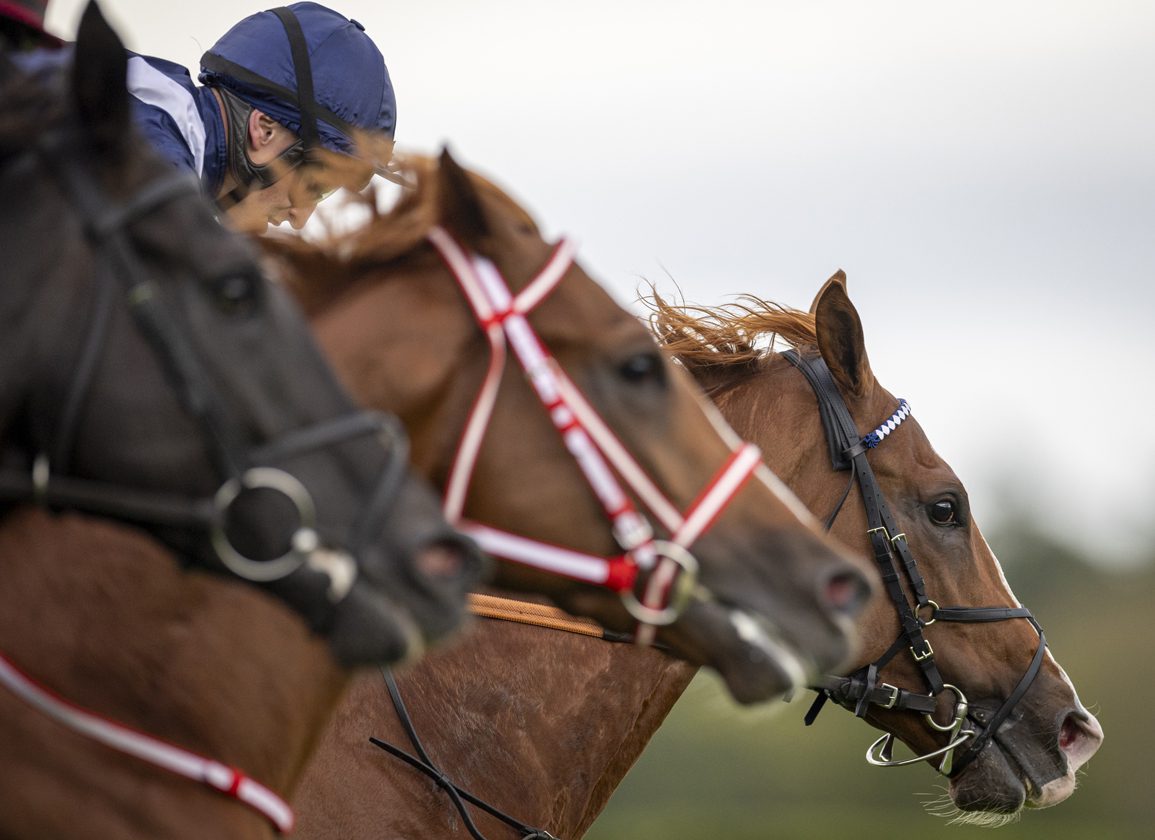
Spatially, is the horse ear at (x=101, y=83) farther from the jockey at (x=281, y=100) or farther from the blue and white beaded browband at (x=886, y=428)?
the blue and white beaded browband at (x=886, y=428)

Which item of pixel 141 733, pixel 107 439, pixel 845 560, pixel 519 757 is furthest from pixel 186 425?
pixel 519 757

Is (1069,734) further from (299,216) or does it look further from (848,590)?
(299,216)

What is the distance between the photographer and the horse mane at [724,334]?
4914 millimetres

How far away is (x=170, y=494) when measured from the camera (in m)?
2.44

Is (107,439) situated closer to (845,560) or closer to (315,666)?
(315,666)

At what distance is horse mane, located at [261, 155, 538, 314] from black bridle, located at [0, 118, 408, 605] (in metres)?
0.65

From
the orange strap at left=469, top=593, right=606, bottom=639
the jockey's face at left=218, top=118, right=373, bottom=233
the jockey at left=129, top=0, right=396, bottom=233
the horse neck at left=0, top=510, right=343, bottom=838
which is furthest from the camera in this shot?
the jockey at left=129, top=0, right=396, bottom=233

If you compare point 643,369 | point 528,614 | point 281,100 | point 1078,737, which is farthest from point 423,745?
point 1078,737

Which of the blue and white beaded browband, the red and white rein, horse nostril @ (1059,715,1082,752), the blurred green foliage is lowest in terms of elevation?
the blurred green foliage

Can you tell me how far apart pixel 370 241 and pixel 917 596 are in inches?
102

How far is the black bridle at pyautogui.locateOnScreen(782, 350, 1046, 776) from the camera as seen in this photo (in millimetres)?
4699

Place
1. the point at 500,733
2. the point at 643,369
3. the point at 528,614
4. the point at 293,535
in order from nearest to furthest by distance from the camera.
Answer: the point at 293,535 < the point at 643,369 < the point at 500,733 < the point at 528,614

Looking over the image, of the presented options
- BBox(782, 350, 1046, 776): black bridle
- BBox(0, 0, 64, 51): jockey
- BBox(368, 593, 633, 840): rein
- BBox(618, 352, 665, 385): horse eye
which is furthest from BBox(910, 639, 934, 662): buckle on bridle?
BBox(0, 0, 64, 51): jockey

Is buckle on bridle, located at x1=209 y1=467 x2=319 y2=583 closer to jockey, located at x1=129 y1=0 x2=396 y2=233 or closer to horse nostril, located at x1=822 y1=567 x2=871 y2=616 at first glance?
horse nostril, located at x1=822 y1=567 x2=871 y2=616
